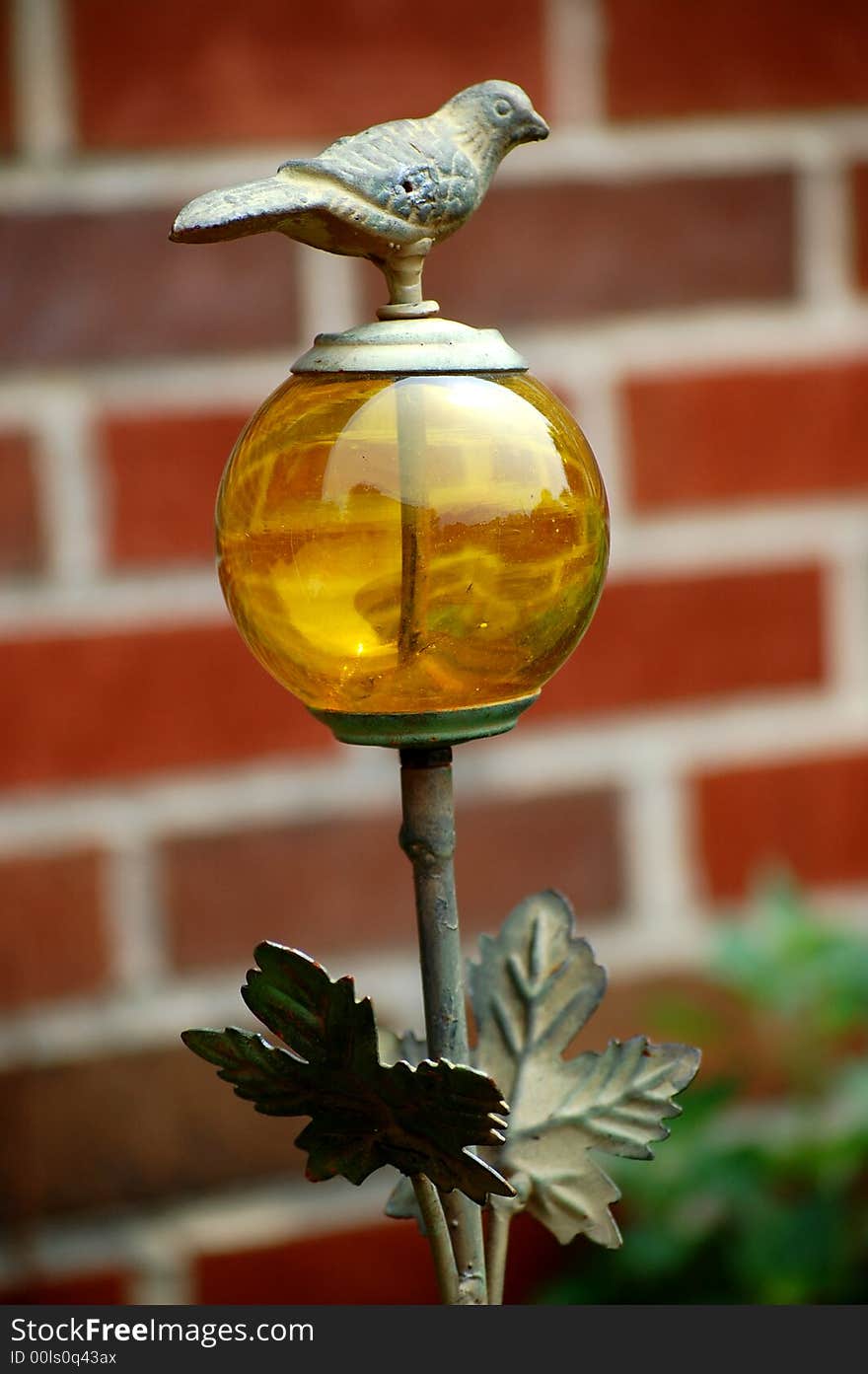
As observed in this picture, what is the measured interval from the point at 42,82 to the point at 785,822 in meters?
0.50

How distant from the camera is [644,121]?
76 cm

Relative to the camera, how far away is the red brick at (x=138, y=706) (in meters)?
0.72

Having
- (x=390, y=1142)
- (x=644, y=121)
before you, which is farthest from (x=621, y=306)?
(x=390, y=1142)

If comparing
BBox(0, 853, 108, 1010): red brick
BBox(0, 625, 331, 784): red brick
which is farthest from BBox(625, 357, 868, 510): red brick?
BBox(0, 853, 108, 1010): red brick

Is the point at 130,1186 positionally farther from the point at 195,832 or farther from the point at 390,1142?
the point at 390,1142

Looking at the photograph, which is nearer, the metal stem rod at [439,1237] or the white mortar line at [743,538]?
the metal stem rod at [439,1237]

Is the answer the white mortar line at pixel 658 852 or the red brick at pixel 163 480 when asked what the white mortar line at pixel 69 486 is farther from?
the white mortar line at pixel 658 852

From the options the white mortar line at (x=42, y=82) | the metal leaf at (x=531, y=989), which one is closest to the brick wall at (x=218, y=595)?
the white mortar line at (x=42, y=82)

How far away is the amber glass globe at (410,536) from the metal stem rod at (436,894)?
0.02 m

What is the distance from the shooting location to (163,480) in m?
0.72

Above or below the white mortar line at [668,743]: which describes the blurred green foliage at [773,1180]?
below

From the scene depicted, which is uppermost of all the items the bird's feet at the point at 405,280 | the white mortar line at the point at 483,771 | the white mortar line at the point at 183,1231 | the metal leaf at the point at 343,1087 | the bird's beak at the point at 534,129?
the bird's beak at the point at 534,129

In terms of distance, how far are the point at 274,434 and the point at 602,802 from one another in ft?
1.80

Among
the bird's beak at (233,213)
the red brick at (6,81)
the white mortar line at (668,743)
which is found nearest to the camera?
the bird's beak at (233,213)
